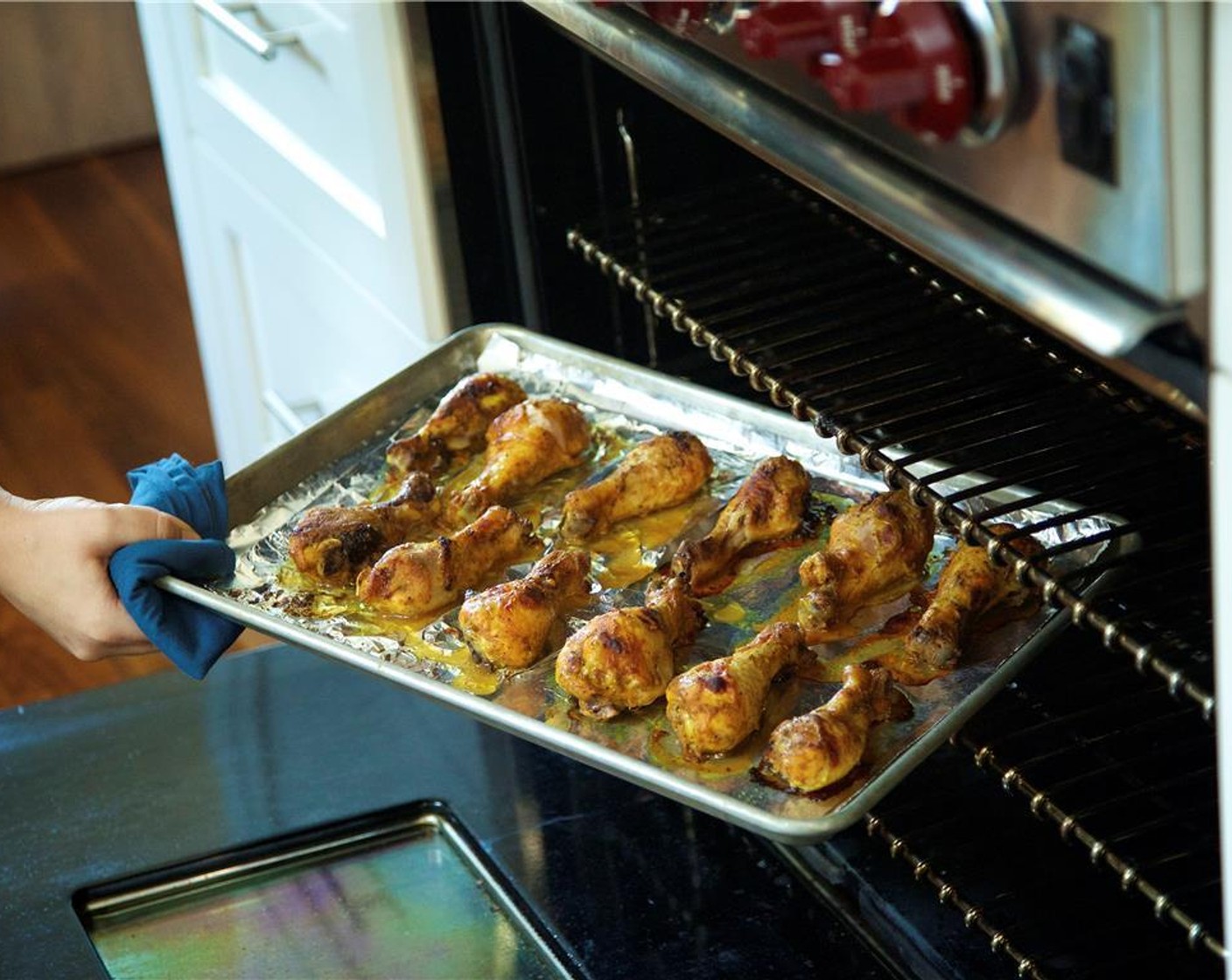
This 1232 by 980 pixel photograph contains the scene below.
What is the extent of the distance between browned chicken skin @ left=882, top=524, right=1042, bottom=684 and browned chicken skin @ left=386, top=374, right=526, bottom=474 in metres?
0.47

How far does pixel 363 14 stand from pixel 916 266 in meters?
0.57

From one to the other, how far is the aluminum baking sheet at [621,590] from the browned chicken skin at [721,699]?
0.01 meters

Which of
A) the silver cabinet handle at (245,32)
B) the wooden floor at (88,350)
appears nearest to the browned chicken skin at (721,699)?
the silver cabinet handle at (245,32)

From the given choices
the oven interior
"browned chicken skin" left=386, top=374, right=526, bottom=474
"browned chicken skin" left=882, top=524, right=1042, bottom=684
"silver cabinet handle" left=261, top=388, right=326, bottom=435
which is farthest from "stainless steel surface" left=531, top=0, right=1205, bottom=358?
"silver cabinet handle" left=261, top=388, right=326, bottom=435

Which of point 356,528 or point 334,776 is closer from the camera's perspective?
point 356,528

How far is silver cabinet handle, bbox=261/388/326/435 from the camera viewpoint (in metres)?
2.20

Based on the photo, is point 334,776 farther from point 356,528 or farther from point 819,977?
point 819,977

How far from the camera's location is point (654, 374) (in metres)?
1.56

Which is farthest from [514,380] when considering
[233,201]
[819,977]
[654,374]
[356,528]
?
[233,201]

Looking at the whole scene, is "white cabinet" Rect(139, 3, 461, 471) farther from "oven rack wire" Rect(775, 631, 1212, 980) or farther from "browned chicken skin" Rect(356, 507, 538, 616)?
"oven rack wire" Rect(775, 631, 1212, 980)

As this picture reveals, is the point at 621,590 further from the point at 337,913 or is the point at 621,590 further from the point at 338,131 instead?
the point at 338,131

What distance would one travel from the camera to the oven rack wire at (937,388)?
1059mm

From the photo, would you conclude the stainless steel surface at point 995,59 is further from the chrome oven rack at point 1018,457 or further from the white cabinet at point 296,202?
the white cabinet at point 296,202

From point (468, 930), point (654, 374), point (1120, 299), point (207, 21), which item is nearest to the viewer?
point (1120, 299)
